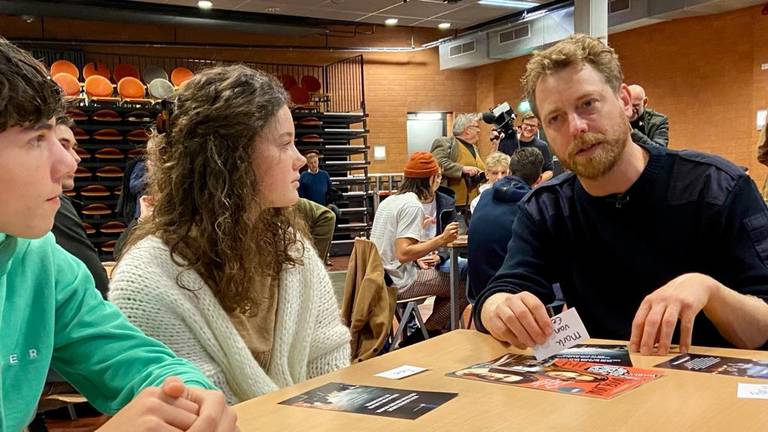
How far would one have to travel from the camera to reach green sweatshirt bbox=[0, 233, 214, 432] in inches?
44.2

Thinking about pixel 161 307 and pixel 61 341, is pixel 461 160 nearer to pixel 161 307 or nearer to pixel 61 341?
pixel 161 307

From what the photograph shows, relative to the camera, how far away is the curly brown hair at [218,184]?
65.3 inches

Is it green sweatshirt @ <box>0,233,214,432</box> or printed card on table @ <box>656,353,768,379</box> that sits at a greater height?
green sweatshirt @ <box>0,233,214,432</box>

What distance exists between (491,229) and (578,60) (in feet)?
6.44

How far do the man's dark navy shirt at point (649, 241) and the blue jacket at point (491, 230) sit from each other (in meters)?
1.78

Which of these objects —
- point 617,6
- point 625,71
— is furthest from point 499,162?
point 625,71

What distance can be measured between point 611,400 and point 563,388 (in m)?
0.10

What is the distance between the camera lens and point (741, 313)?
1.50m

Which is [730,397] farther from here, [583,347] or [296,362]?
[296,362]

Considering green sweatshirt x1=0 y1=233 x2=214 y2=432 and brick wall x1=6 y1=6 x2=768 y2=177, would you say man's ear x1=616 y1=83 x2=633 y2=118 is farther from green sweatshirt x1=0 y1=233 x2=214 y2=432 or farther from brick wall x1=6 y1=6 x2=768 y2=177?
brick wall x1=6 y1=6 x2=768 y2=177

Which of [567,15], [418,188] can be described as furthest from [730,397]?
[567,15]

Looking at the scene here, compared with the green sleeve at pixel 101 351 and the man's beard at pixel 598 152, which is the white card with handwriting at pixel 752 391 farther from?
the green sleeve at pixel 101 351

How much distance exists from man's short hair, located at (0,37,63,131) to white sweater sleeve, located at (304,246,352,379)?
0.88 metres

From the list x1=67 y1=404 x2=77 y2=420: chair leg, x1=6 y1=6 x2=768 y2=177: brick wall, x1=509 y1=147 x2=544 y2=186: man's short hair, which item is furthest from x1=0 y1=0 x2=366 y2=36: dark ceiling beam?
x1=67 y1=404 x2=77 y2=420: chair leg
